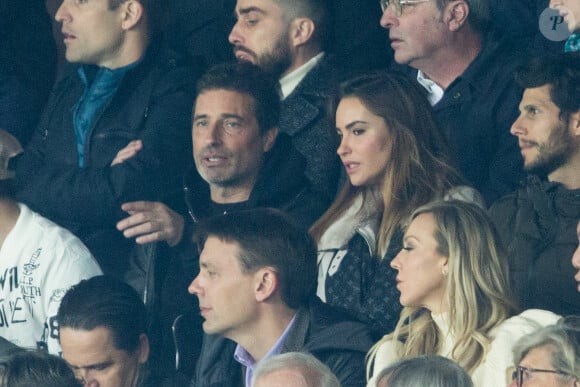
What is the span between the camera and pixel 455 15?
6.68 metres

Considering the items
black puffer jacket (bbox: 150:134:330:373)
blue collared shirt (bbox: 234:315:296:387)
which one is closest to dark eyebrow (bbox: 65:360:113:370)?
black puffer jacket (bbox: 150:134:330:373)

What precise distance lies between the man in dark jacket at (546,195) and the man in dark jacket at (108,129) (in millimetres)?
1564

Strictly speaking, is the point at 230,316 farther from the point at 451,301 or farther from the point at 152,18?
the point at 152,18

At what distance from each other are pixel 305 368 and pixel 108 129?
2.19 metres

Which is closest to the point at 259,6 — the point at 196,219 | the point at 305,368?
the point at 196,219

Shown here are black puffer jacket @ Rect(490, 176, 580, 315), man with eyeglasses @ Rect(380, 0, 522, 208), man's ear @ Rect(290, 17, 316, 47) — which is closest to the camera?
black puffer jacket @ Rect(490, 176, 580, 315)

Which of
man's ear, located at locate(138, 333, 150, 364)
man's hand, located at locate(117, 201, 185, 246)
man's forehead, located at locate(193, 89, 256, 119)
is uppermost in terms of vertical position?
man's forehead, located at locate(193, 89, 256, 119)

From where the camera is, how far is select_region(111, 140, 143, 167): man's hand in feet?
22.1

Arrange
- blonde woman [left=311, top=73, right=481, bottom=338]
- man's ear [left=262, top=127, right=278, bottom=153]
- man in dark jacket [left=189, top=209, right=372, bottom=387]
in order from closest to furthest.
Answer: man in dark jacket [left=189, top=209, right=372, bottom=387]
blonde woman [left=311, top=73, right=481, bottom=338]
man's ear [left=262, top=127, right=278, bottom=153]

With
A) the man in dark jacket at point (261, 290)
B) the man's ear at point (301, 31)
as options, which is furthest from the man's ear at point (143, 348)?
the man's ear at point (301, 31)

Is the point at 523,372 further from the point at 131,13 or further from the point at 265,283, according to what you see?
the point at 131,13

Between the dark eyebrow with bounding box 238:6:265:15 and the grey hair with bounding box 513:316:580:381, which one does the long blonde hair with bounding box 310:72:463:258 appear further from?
the grey hair with bounding box 513:316:580:381

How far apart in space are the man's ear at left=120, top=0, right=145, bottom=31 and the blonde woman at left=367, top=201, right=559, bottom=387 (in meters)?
2.09

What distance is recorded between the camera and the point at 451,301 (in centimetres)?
534
